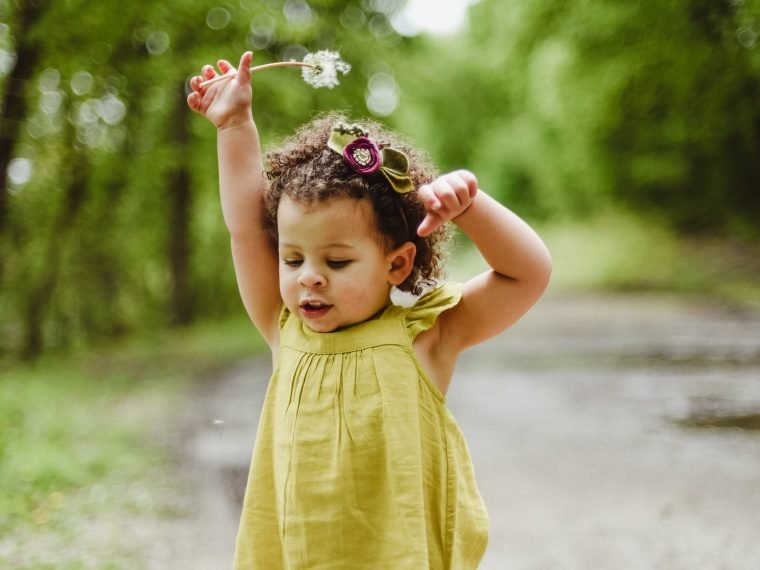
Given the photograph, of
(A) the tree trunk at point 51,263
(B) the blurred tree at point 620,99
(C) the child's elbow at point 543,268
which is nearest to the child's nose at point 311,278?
(C) the child's elbow at point 543,268

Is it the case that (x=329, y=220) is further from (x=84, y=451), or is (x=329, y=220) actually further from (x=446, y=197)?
(x=84, y=451)

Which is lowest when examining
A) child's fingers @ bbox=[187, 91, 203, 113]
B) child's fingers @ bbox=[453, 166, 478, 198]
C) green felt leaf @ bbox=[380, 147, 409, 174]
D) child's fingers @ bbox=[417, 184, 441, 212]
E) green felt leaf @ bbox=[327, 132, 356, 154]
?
child's fingers @ bbox=[417, 184, 441, 212]

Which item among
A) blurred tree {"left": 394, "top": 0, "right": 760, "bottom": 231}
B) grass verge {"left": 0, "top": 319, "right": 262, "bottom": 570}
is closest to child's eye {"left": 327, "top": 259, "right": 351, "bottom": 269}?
grass verge {"left": 0, "top": 319, "right": 262, "bottom": 570}

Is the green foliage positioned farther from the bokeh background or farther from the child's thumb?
the child's thumb

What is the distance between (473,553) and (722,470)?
10.3ft

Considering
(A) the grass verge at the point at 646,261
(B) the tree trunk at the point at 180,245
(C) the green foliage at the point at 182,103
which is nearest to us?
(C) the green foliage at the point at 182,103

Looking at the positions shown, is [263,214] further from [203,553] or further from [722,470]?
[722,470]

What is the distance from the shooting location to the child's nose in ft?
4.31

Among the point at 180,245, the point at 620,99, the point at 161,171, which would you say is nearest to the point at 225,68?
the point at 161,171

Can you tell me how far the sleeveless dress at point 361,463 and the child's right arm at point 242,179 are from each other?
14cm

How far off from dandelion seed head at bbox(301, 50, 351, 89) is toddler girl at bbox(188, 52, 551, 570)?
0.39ft

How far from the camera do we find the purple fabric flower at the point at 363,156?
1321 millimetres

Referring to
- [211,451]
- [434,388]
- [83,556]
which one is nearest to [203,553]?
[83,556]

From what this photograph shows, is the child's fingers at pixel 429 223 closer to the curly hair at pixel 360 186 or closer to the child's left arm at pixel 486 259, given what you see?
the child's left arm at pixel 486 259
